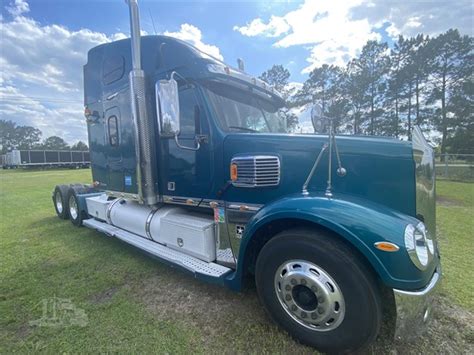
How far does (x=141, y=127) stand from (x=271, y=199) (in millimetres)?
2106

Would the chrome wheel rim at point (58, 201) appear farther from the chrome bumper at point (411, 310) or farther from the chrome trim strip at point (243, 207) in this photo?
the chrome bumper at point (411, 310)

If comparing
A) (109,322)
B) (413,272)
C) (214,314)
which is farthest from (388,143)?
(109,322)

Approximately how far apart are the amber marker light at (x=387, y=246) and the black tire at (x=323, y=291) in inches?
8.7

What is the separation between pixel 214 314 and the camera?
2879 millimetres

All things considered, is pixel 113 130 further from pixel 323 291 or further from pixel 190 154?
pixel 323 291

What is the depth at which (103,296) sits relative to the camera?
10.8ft

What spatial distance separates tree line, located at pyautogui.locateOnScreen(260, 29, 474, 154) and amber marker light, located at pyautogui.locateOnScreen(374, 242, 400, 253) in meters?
23.5

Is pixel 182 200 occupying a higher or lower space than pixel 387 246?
higher

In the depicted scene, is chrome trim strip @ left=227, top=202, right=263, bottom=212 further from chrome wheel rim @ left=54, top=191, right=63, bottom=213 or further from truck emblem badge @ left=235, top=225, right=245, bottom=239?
chrome wheel rim @ left=54, top=191, right=63, bottom=213

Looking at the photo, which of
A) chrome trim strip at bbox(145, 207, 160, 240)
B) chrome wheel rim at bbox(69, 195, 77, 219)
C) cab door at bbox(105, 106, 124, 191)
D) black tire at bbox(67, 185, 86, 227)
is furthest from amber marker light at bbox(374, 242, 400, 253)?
chrome wheel rim at bbox(69, 195, 77, 219)

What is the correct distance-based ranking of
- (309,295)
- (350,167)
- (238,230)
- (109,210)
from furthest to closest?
1. (109,210)
2. (238,230)
3. (350,167)
4. (309,295)

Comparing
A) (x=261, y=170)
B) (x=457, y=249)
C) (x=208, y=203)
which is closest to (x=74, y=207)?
(x=208, y=203)

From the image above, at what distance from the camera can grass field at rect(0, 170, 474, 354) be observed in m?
2.44

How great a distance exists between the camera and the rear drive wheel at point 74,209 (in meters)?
6.36
